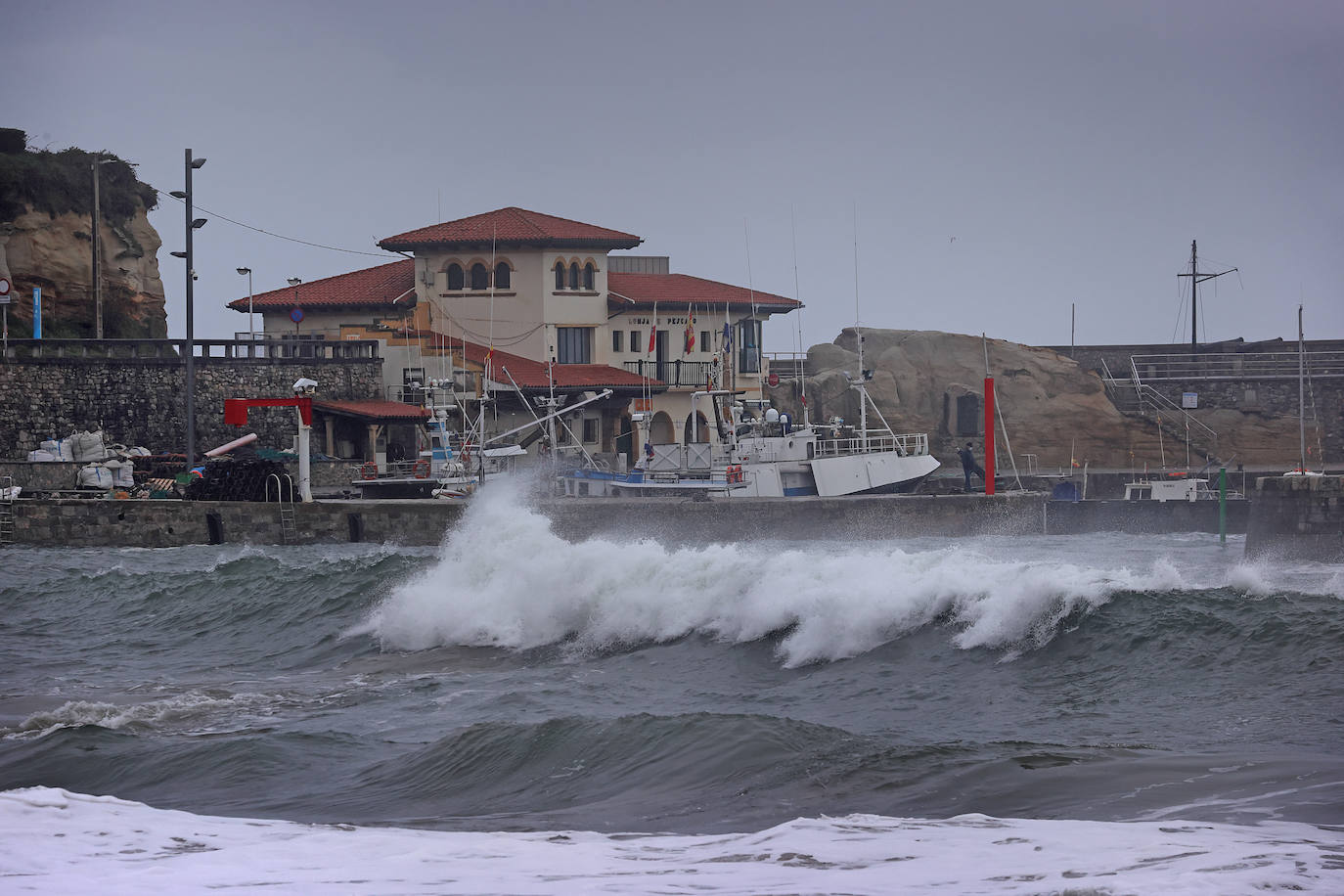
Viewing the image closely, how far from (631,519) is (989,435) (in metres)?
9.34

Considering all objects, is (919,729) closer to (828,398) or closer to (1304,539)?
(1304,539)

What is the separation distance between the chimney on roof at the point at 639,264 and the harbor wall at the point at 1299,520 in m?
34.2

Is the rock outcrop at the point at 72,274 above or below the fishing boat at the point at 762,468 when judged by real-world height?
above

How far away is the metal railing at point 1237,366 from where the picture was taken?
5731 centimetres

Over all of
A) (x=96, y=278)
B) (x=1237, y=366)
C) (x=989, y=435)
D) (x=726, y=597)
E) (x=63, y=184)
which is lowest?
(x=726, y=597)

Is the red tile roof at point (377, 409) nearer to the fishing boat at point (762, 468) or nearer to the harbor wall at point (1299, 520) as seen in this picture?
the fishing boat at point (762, 468)

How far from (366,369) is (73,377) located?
348 inches

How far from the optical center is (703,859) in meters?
7.91

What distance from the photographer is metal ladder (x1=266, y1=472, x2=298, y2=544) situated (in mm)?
34000

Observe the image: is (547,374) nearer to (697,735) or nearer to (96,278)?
(96,278)

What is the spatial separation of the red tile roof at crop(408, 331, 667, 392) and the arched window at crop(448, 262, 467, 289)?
2.56 metres

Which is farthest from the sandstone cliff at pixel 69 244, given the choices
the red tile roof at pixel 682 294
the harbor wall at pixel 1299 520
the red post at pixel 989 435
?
the harbor wall at pixel 1299 520

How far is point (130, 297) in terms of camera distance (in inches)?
2044

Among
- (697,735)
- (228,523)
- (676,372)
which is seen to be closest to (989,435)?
(676,372)
